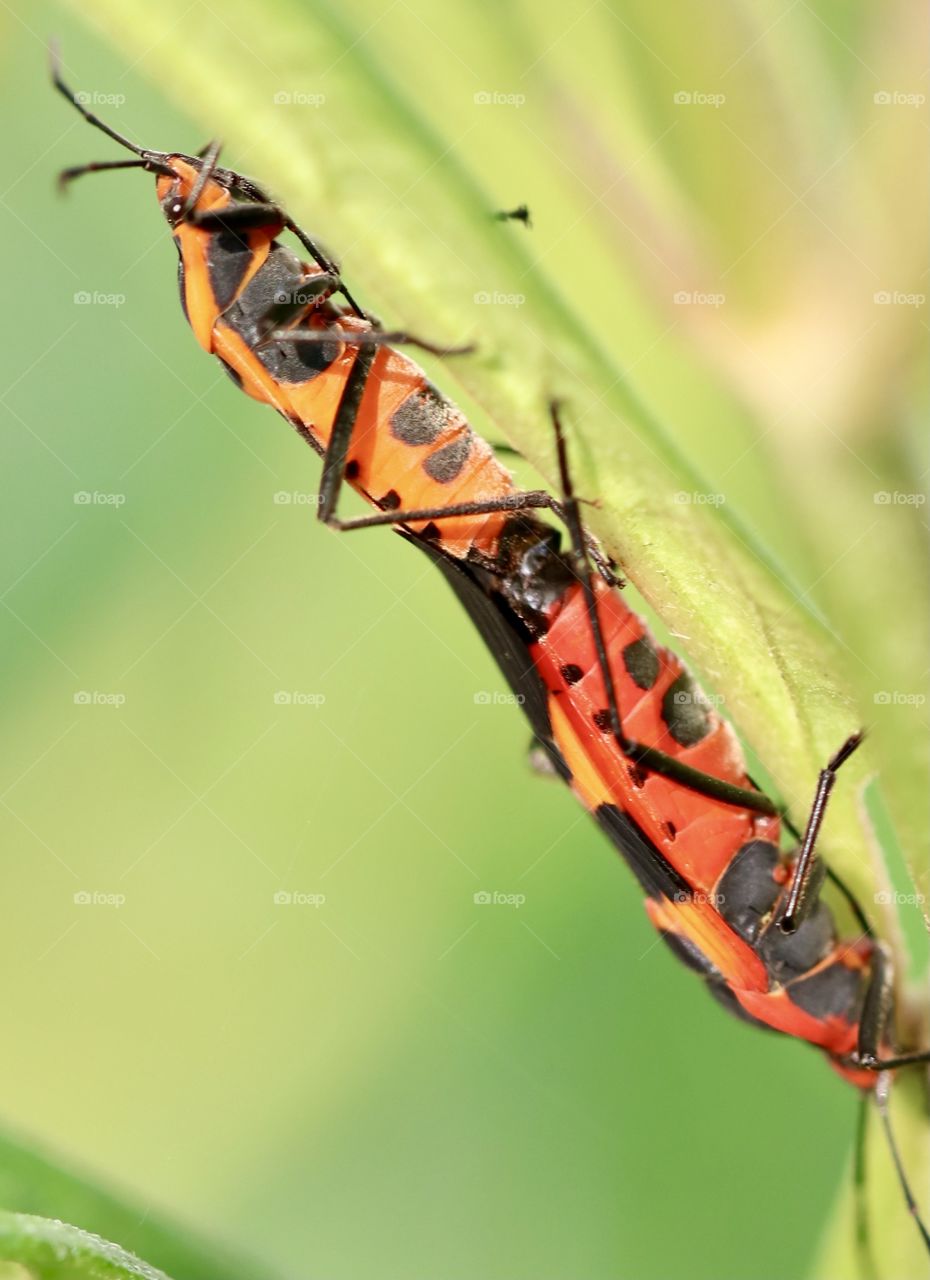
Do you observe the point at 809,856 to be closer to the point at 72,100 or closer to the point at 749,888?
the point at 749,888

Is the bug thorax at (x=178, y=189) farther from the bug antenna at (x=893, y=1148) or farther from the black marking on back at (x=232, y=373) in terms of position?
the bug antenna at (x=893, y=1148)

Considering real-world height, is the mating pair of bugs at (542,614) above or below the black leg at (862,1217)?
above

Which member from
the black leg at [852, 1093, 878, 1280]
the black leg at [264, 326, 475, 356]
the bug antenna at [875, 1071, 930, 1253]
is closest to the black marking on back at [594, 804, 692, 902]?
the bug antenna at [875, 1071, 930, 1253]

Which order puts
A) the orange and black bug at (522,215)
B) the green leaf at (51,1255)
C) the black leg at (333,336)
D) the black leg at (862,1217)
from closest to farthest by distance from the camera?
the green leaf at (51,1255), the black leg at (862,1217), the orange and black bug at (522,215), the black leg at (333,336)

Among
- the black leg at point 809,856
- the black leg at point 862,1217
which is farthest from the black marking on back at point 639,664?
the black leg at point 862,1217

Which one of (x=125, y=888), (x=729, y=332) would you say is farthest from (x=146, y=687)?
(x=729, y=332)

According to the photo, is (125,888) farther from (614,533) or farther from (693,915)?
(614,533)

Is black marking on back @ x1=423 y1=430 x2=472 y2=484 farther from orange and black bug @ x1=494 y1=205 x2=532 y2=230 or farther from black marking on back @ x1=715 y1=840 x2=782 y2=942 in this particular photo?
black marking on back @ x1=715 y1=840 x2=782 y2=942
